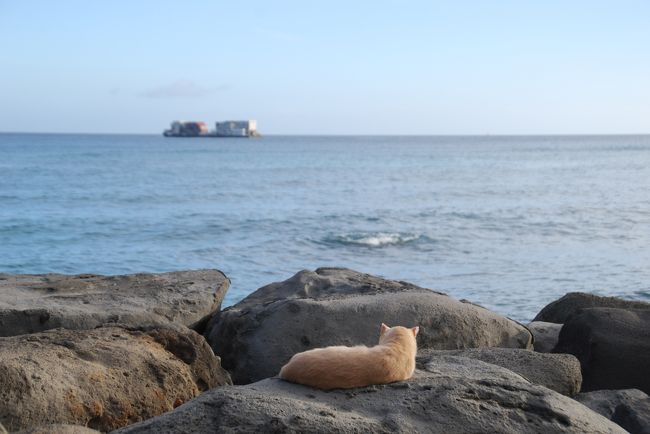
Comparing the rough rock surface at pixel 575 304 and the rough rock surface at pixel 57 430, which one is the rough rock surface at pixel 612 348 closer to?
the rough rock surface at pixel 575 304

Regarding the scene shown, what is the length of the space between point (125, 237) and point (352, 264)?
6340 millimetres

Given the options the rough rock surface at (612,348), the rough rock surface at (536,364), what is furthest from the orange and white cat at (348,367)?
the rough rock surface at (612,348)

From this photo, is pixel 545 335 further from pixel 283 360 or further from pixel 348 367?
pixel 348 367

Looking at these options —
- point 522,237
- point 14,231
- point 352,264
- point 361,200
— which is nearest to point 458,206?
point 361,200

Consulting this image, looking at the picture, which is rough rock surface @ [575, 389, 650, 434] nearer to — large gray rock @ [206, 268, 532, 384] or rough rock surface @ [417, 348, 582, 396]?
rough rock surface @ [417, 348, 582, 396]

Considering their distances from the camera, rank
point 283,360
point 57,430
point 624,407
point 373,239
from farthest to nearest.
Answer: point 373,239 → point 283,360 → point 624,407 → point 57,430

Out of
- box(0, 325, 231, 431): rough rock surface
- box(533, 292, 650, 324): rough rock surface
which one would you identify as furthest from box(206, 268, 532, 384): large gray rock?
box(533, 292, 650, 324): rough rock surface

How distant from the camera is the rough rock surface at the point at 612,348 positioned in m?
5.88

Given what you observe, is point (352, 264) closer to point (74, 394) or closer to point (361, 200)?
point (74, 394)

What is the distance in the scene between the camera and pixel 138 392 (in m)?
4.29

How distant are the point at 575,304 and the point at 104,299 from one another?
445cm

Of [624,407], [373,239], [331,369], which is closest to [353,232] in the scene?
[373,239]

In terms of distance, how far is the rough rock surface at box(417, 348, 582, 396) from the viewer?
190 inches

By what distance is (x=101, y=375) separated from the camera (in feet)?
13.9
